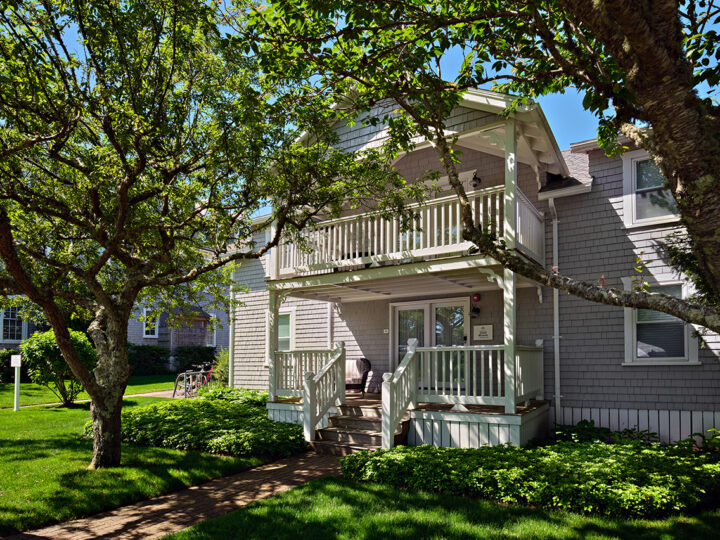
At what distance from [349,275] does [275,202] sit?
214 centimetres

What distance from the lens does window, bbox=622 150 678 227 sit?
9812 millimetres

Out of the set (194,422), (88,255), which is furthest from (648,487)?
(88,255)

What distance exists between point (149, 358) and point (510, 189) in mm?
21876

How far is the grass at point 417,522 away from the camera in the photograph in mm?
5141

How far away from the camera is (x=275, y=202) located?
9336mm

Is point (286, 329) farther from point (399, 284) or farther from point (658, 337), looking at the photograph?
point (658, 337)

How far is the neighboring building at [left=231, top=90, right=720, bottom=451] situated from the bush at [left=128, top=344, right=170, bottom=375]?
16.0m

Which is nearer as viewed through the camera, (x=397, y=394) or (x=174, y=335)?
(x=397, y=394)

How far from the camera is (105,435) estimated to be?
7.80 m

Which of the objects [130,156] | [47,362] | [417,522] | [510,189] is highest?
[130,156]

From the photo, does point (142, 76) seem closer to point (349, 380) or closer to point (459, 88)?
point (459, 88)

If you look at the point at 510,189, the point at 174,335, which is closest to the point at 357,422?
the point at 510,189

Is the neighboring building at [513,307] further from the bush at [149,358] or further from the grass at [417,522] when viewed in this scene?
the bush at [149,358]

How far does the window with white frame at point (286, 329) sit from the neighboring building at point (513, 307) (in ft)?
7.95
